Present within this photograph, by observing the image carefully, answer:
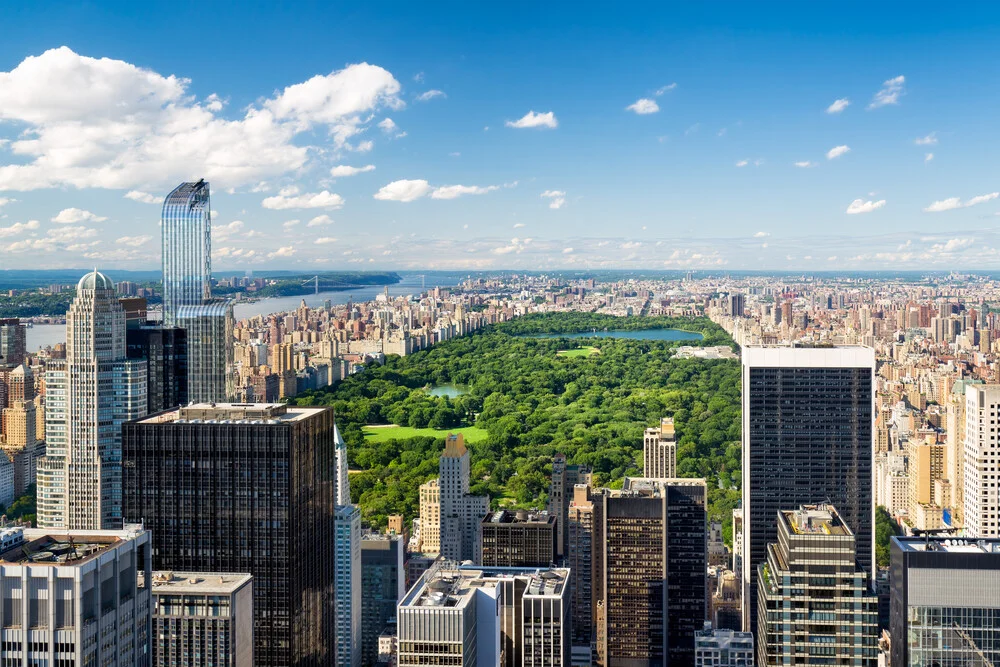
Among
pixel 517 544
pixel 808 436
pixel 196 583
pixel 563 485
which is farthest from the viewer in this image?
pixel 563 485

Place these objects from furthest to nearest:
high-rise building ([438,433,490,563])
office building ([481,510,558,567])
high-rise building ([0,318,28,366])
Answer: high-rise building ([438,433,490,563]), high-rise building ([0,318,28,366]), office building ([481,510,558,567])

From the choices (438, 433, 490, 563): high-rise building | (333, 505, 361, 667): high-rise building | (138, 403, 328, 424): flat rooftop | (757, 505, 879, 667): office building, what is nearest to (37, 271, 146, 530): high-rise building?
(333, 505, 361, 667): high-rise building

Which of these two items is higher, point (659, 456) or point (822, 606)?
point (822, 606)

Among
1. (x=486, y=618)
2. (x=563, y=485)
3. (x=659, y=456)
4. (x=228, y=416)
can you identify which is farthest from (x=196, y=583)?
(x=659, y=456)

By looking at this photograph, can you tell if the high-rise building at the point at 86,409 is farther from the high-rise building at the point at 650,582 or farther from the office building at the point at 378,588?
the high-rise building at the point at 650,582

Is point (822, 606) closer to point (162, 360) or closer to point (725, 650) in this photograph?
point (725, 650)

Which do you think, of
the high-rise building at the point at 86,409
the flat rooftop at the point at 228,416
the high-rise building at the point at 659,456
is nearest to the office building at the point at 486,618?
the flat rooftop at the point at 228,416

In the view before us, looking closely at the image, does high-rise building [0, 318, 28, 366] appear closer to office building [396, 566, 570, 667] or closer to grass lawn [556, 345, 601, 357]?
office building [396, 566, 570, 667]
